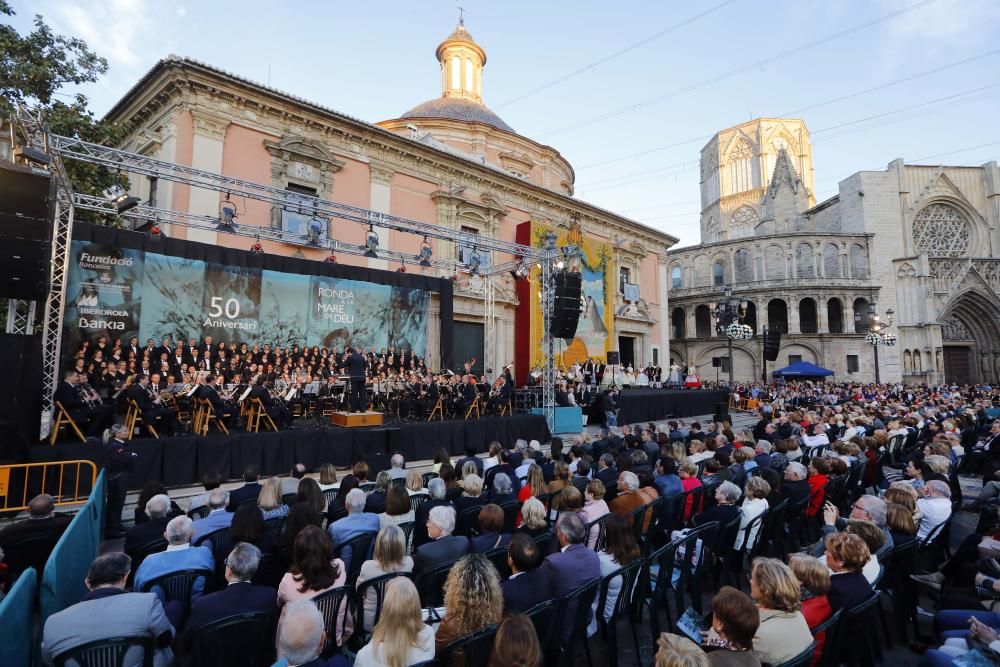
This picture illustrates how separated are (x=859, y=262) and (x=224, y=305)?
43062 mm

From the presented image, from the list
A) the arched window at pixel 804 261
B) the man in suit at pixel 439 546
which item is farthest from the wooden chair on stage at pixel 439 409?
the arched window at pixel 804 261

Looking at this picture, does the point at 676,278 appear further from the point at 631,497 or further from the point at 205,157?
the point at 631,497

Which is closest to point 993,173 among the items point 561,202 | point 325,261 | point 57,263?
point 561,202

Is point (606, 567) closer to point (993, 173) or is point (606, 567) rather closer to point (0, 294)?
point (0, 294)

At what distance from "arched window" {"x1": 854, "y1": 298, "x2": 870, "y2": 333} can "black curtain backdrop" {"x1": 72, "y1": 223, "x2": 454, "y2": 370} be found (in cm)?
3440

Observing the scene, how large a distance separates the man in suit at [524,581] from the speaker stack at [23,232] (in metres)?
8.23

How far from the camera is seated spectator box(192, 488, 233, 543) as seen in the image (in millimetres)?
4201

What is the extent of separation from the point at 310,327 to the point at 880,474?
14.2 m

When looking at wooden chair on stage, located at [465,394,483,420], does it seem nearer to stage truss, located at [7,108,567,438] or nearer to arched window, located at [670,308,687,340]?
stage truss, located at [7,108,567,438]

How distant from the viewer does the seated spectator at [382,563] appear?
3219 millimetres

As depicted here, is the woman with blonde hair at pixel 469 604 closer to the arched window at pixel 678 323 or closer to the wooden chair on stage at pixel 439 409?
the wooden chair on stage at pixel 439 409

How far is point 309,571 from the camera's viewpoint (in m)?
3.02

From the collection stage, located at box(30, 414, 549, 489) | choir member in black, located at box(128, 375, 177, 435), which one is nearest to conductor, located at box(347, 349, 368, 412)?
stage, located at box(30, 414, 549, 489)

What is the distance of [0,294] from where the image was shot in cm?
710
